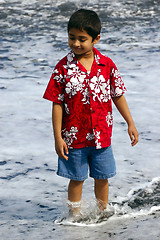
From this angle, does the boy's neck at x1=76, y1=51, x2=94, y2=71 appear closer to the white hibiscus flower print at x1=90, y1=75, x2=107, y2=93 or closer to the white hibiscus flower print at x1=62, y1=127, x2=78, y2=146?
the white hibiscus flower print at x1=90, y1=75, x2=107, y2=93

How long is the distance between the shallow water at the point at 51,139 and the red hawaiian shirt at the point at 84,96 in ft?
1.79

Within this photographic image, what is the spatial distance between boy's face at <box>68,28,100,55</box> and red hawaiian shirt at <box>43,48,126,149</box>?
0.24 ft

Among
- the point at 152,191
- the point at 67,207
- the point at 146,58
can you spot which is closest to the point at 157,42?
the point at 146,58

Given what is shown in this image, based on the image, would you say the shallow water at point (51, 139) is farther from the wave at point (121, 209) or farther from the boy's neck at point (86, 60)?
the boy's neck at point (86, 60)

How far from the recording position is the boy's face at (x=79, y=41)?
2580mm

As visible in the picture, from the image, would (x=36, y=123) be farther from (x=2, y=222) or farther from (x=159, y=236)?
(x=159, y=236)

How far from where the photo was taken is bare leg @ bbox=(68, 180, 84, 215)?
2.88m

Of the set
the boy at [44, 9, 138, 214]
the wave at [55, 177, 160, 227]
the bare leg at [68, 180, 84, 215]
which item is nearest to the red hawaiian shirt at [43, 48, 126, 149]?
the boy at [44, 9, 138, 214]

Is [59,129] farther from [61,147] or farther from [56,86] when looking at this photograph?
[56,86]

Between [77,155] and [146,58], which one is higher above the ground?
[77,155]

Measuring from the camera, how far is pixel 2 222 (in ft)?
9.82

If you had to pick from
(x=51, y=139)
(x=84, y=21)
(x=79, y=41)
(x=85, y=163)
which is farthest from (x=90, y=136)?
(x=51, y=139)

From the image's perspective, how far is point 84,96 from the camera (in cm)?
266

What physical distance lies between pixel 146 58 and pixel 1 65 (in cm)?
233
